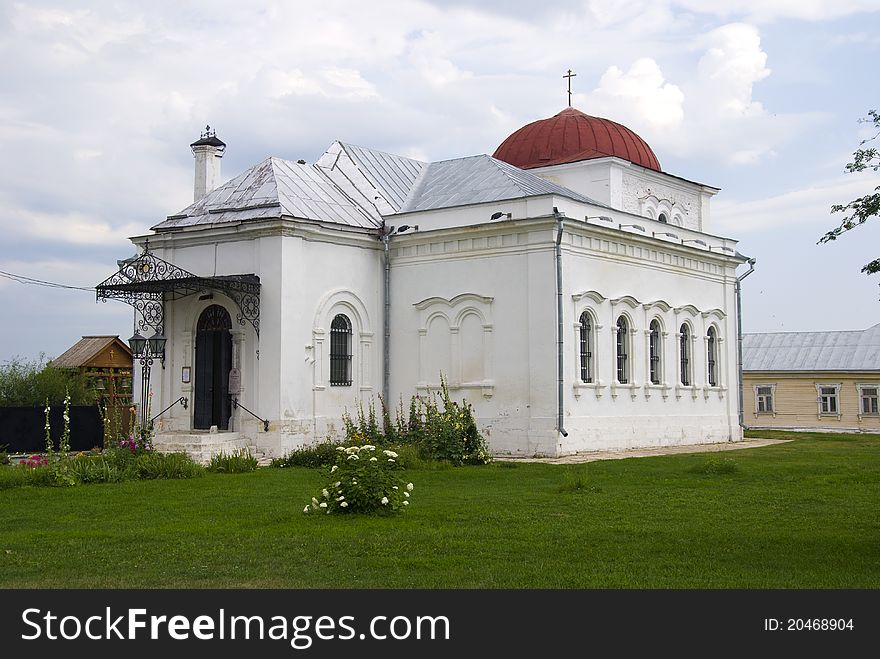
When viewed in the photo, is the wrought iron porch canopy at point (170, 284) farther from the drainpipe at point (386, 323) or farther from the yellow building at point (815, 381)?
the yellow building at point (815, 381)

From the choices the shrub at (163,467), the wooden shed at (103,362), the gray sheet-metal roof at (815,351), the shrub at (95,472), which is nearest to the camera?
the shrub at (95,472)

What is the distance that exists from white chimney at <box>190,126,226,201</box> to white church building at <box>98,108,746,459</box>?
0.05 meters

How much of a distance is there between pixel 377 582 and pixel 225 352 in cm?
1631

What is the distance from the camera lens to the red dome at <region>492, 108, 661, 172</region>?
30391 millimetres

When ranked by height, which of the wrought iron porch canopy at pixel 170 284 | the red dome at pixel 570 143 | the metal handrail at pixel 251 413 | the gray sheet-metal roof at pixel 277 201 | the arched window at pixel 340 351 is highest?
the red dome at pixel 570 143

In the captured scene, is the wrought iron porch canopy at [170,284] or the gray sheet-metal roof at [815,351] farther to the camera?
the gray sheet-metal roof at [815,351]

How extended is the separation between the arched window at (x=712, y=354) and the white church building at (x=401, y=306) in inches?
82.5

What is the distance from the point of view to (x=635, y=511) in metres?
12.9

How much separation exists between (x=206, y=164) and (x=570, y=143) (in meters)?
10.3

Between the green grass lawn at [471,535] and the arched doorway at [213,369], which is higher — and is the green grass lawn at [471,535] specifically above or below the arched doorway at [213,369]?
below

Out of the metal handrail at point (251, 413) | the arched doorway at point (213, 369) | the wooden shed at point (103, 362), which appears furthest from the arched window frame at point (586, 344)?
the wooden shed at point (103, 362)

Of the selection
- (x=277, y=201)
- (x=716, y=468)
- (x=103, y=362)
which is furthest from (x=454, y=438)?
(x=103, y=362)

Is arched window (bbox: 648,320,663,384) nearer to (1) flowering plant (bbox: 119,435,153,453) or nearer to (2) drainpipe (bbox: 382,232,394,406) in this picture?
(2) drainpipe (bbox: 382,232,394,406)

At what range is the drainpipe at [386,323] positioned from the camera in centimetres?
2559
